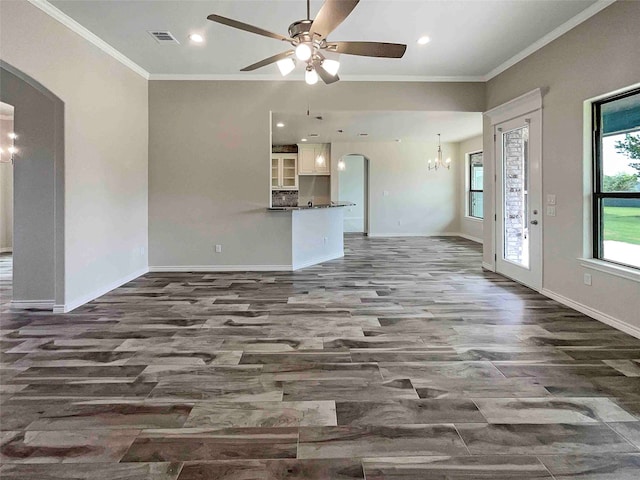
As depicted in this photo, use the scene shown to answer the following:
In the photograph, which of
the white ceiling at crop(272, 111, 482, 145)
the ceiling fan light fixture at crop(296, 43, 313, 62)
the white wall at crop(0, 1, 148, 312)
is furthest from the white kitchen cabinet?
the ceiling fan light fixture at crop(296, 43, 313, 62)

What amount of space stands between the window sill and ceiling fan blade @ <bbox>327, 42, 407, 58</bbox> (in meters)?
2.68

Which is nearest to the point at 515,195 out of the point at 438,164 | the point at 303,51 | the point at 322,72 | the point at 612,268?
the point at 612,268

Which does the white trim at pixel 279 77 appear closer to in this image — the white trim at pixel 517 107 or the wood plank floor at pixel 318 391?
the white trim at pixel 517 107

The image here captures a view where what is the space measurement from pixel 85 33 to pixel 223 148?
225 centimetres

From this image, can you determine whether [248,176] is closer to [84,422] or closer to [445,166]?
[84,422]

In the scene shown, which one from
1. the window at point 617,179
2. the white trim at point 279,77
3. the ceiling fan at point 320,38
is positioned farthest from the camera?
the white trim at point 279,77

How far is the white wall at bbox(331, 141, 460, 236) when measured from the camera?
11.3 meters

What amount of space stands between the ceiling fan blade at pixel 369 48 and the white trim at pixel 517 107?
257 centimetres

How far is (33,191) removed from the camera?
4.09m

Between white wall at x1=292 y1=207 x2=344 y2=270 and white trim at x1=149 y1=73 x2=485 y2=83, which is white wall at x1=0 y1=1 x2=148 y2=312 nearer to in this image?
white trim at x1=149 y1=73 x2=485 y2=83

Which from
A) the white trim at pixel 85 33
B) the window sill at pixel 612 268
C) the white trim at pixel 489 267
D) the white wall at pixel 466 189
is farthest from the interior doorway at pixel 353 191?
the window sill at pixel 612 268

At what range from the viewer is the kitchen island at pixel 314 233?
6383mm

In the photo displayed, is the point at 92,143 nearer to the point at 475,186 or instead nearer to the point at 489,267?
the point at 489,267

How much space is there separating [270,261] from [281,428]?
4346mm
